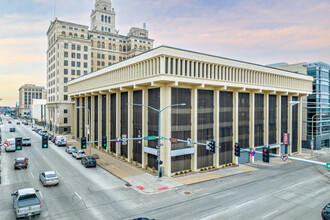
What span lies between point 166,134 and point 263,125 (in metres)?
23.1

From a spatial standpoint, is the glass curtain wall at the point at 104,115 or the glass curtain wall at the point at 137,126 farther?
the glass curtain wall at the point at 104,115

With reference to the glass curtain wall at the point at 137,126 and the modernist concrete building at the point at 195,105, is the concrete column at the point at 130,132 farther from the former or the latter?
the glass curtain wall at the point at 137,126

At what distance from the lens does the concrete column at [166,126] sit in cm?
2967

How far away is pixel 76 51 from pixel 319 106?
73.0 metres

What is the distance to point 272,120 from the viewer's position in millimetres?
44812

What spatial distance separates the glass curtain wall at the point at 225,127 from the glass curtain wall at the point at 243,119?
7.51ft

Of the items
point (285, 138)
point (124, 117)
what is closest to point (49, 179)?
point (124, 117)

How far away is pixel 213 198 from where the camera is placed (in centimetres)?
2217

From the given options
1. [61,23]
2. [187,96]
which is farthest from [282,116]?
[61,23]

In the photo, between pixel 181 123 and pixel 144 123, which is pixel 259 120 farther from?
pixel 144 123

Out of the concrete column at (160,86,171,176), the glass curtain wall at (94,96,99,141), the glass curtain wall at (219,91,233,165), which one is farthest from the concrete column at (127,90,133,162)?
the glass curtain wall at (94,96,99,141)

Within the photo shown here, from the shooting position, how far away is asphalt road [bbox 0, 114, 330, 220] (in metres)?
18.6

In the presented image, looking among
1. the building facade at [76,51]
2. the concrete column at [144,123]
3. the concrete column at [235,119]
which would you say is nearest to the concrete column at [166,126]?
the concrete column at [144,123]

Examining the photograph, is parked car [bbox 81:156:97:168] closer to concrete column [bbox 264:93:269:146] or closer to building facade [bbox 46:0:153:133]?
concrete column [bbox 264:93:269:146]
